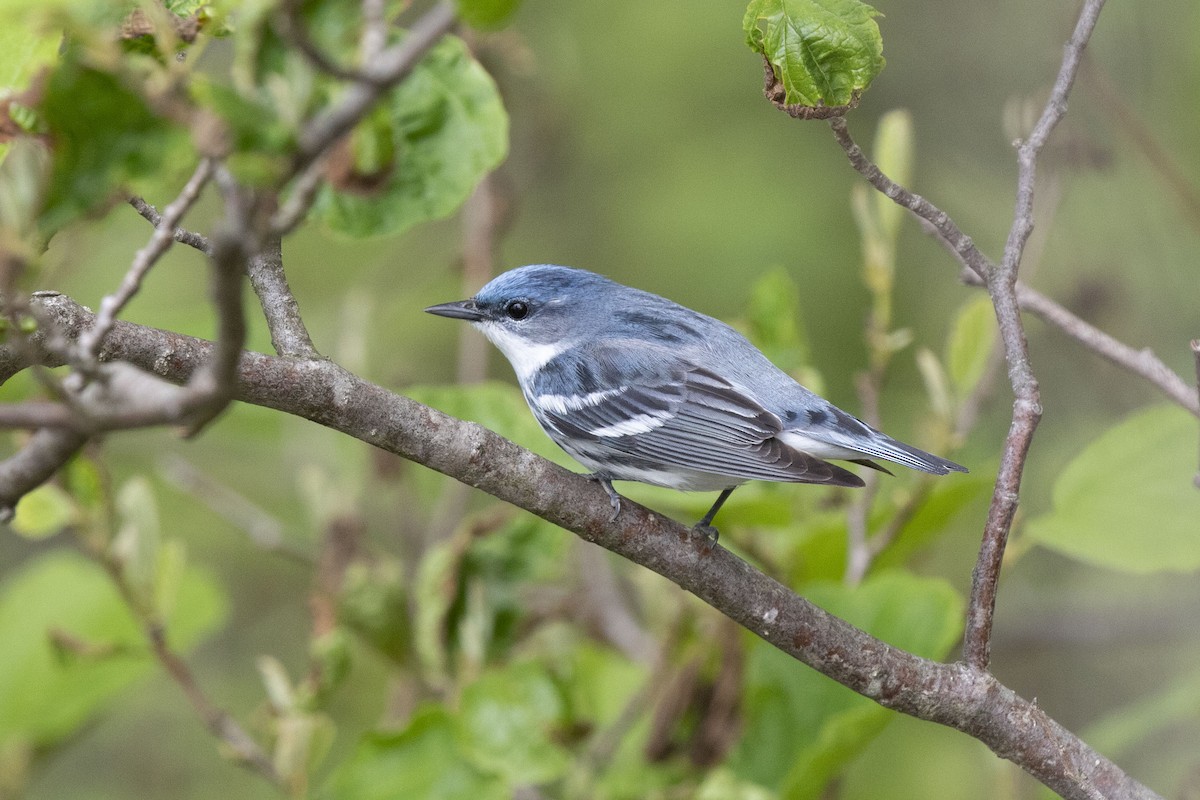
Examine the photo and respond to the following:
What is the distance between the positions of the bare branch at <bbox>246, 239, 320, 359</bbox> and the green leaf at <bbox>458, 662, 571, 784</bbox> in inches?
34.3

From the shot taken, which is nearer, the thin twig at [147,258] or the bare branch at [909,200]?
the thin twig at [147,258]

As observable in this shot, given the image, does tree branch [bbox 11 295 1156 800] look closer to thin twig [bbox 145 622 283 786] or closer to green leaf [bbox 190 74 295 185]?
green leaf [bbox 190 74 295 185]

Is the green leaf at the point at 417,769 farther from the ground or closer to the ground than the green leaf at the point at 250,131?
closer to the ground

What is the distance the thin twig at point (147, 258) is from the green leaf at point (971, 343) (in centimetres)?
163

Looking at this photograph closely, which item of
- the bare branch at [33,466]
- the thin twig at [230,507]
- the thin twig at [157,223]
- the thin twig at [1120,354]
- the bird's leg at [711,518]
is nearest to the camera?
the bare branch at [33,466]

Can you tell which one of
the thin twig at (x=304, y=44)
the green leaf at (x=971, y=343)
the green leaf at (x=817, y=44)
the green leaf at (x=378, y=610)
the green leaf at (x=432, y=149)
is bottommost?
the green leaf at (x=378, y=610)

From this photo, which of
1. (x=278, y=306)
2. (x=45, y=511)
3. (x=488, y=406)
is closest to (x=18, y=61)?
(x=278, y=306)

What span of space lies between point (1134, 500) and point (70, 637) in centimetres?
205

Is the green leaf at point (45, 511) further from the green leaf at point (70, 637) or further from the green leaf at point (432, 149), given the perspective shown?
the green leaf at point (432, 149)

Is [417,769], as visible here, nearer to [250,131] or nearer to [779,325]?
[779,325]

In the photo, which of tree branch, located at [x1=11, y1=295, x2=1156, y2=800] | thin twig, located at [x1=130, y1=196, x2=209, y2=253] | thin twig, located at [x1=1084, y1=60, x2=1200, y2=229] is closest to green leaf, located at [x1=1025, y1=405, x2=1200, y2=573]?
tree branch, located at [x1=11, y1=295, x2=1156, y2=800]

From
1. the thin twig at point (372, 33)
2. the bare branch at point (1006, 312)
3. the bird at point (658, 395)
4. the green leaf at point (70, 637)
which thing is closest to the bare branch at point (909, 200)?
the bare branch at point (1006, 312)

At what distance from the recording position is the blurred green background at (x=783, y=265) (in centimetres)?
369

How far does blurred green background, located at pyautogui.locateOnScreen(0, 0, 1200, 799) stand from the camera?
3686 millimetres
